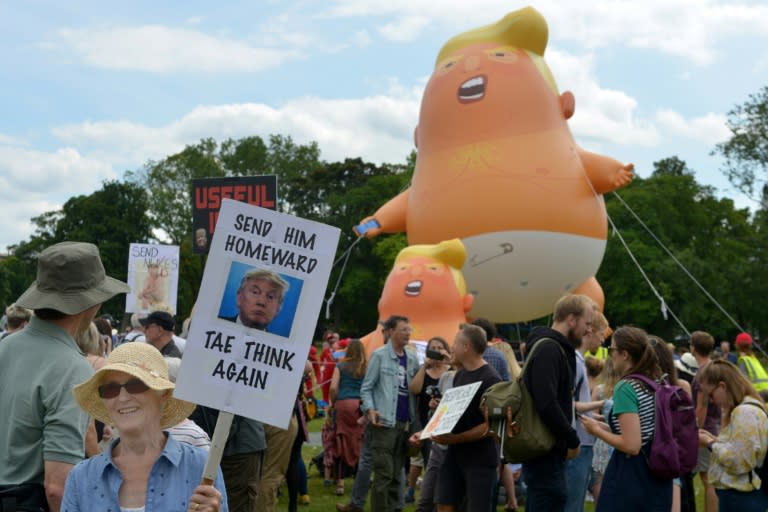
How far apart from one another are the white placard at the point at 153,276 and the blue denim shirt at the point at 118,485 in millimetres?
8705

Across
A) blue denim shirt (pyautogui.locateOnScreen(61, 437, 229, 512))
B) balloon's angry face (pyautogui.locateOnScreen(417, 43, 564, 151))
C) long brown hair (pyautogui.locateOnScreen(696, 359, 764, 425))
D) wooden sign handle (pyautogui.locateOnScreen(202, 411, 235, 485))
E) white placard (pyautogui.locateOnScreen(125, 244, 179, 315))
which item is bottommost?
blue denim shirt (pyautogui.locateOnScreen(61, 437, 229, 512))

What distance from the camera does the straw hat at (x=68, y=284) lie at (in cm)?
324

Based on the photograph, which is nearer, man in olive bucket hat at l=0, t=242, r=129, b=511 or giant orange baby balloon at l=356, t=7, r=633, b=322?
man in olive bucket hat at l=0, t=242, r=129, b=511

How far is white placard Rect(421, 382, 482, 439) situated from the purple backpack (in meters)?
1.41

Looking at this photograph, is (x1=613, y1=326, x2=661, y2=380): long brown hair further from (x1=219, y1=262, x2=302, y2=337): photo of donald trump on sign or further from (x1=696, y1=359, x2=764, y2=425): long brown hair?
(x1=219, y1=262, x2=302, y2=337): photo of donald trump on sign

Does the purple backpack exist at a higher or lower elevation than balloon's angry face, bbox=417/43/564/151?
lower

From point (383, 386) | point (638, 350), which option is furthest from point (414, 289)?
point (638, 350)

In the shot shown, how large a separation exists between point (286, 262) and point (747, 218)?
175 feet

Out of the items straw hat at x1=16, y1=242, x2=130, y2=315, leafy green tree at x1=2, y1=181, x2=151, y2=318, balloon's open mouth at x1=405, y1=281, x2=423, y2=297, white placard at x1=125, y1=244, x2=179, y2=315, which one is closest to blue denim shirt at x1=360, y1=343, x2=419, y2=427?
white placard at x1=125, y1=244, x2=179, y2=315

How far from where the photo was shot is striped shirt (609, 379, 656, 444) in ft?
15.7

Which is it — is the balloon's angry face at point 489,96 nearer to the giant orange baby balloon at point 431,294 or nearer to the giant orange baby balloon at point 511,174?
the giant orange baby balloon at point 511,174

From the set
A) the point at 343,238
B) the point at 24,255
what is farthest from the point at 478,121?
the point at 24,255

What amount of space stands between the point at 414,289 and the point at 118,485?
36.9 feet

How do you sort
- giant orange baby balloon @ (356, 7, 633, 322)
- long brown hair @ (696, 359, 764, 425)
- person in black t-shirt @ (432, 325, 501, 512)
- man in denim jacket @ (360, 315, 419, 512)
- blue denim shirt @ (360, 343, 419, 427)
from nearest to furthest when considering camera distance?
long brown hair @ (696, 359, 764, 425)
person in black t-shirt @ (432, 325, 501, 512)
man in denim jacket @ (360, 315, 419, 512)
blue denim shirt @ (360, 343, 419, 427)
giant orange baby balloon @ (356, 7, 633, 322)
